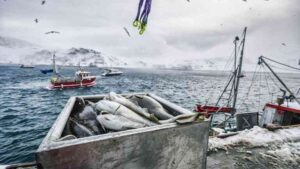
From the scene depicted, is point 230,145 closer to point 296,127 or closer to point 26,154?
point 296,127

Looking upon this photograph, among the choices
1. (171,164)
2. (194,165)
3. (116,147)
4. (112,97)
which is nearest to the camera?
(116,147)

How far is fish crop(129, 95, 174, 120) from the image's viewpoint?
319 centimetres

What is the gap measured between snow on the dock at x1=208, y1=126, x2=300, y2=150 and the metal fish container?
11.3 feet

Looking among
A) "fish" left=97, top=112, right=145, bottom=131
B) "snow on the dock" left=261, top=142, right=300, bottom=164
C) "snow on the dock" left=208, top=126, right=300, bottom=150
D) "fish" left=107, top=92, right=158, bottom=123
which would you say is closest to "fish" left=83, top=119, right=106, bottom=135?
"fish" left=97, top=112, right=145, bottom=131

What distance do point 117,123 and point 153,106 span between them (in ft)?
3.66

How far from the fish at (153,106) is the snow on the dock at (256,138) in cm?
309

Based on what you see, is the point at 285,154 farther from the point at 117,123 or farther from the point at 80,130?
the point at 80,130

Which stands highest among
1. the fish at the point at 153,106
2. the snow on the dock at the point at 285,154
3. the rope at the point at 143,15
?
the rope at the point at 143,15

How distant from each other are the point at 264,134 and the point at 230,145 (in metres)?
1.72

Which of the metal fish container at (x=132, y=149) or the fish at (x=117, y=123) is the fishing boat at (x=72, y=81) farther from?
the fish at (x=117, y=123)

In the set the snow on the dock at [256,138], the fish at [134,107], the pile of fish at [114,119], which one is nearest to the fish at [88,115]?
the pile of fish at [114,119]

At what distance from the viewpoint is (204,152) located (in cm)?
258

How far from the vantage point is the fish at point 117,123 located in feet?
7.97

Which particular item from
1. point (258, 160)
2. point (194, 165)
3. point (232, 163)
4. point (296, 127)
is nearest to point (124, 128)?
point (194, 165)
